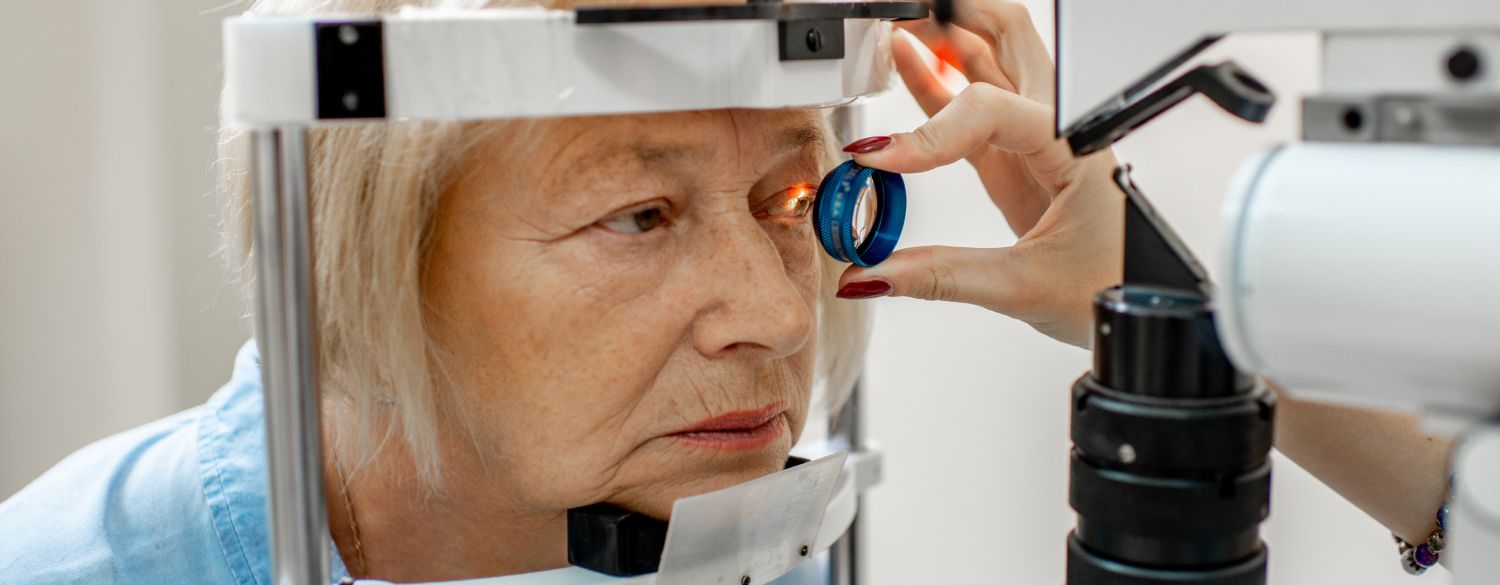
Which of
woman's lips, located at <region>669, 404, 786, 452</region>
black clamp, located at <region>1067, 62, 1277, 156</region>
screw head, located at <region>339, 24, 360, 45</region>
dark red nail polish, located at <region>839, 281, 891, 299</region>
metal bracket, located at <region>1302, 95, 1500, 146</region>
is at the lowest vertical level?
woman's lips, located at <region>669, 404, 786, 452</region>

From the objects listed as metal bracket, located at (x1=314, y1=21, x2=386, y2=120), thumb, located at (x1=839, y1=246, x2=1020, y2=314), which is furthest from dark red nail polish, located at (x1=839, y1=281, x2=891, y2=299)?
metal bracket, located at (x1=314, y1=21, x2=386, y2=120)

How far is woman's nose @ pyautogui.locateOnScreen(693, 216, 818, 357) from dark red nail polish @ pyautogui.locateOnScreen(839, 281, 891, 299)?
0.06m

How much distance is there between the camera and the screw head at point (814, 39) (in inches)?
33.3

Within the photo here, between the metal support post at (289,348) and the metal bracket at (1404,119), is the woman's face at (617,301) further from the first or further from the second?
the metal bracket at (1404,119)

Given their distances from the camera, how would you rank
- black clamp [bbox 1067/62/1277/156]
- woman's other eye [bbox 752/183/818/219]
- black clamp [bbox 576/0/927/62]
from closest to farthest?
black clamp [bbox 1067/62/1277/156], black clamp [bbox 576/0/927/62], woman's other eye [bbox 752/183/818/219]

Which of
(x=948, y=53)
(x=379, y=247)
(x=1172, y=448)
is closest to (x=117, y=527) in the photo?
(x=379, y=247)

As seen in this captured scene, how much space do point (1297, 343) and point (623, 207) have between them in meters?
0.45

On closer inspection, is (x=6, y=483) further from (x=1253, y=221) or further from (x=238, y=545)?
(x=1253, y=221)

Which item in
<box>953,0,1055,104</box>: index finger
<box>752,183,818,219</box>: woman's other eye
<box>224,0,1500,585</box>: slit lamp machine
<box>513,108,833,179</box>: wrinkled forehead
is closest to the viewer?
<box>224,0,1500,585</box>: slit lamp machine

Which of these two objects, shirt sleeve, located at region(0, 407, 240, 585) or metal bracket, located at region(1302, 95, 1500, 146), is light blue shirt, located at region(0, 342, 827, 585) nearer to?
shirt sleeve, located at region(0, 407, 240, 585)

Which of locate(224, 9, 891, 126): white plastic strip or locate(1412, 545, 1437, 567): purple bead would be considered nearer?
locate(224, 9, 891, 126): white plastic strip

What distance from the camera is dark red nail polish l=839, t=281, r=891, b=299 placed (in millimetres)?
977

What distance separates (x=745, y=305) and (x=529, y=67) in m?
0.23

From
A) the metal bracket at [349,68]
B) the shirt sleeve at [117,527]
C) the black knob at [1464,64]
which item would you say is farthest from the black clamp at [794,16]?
the shirt sleeve at [117,527]
